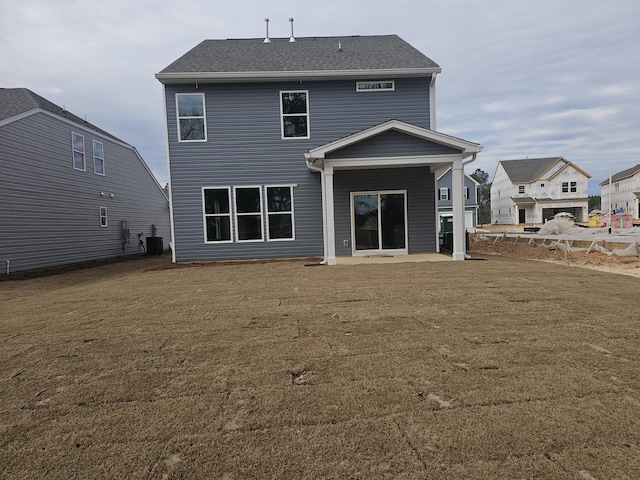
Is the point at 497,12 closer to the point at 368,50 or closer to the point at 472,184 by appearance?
the point at 368,50

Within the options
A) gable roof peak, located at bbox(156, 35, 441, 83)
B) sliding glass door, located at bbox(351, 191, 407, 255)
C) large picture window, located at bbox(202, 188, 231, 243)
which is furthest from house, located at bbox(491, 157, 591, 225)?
large picture window, located at bbox(202, 188, 231, 243)

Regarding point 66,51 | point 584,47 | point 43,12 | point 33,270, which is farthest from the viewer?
point 584,47

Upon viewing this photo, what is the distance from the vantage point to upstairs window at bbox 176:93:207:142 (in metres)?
11.1

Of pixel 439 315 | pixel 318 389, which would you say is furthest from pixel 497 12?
pixel 318 389

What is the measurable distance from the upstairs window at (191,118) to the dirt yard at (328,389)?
7.20m

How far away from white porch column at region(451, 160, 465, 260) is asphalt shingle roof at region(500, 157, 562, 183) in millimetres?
40633

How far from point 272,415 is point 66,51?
713 inches

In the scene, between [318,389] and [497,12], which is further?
[497,12]

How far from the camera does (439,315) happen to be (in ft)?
14.8

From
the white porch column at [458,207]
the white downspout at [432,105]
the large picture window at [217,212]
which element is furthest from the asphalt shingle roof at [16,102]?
the white porch column at [458,207]

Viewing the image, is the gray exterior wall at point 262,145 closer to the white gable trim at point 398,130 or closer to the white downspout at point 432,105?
the white downspout at point 432,105

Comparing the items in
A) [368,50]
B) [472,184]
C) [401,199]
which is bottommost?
[401,199]

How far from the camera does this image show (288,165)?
1129cm

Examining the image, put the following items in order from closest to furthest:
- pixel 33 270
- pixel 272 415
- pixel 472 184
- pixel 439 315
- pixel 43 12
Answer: pixel 272 415 < pixel 439 315 < pixel 43 12 < pixel 33 270 < pixel 472 184
